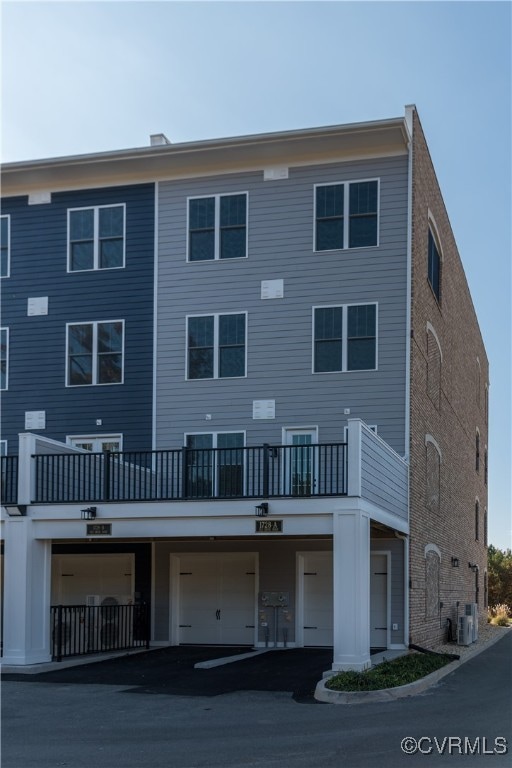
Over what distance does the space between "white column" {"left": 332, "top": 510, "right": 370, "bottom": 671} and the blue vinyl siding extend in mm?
8281

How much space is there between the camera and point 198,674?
18.7 m

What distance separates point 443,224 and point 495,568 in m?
25.9

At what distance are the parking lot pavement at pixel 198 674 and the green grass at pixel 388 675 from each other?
54 cm

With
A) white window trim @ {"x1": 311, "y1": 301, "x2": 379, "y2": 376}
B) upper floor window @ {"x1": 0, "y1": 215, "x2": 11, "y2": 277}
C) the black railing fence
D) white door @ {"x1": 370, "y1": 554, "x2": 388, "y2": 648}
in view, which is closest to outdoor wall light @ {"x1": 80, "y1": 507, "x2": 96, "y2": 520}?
the black railing fence

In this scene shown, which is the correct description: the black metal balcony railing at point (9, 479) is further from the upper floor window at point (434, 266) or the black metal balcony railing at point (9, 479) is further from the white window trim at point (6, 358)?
the upper floor window at point (434, 266)

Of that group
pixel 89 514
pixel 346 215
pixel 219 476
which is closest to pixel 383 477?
pixel 219 476

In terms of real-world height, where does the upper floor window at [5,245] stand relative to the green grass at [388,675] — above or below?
above

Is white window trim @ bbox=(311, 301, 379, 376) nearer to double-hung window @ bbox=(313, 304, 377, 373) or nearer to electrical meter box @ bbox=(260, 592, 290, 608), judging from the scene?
double-hung window @ bbox=(313, 304, 377, 373)

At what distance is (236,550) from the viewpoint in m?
24.8

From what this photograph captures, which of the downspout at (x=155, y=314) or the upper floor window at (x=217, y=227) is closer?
the downspout at (x=155, y=314)

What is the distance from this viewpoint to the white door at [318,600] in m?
23.9

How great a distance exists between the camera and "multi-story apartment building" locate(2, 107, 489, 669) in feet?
77.7

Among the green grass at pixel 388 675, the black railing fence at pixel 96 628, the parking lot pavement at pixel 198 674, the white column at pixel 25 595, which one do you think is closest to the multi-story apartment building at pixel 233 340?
the black railing fence at pixel 96 628

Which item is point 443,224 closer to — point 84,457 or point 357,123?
point 357,123
